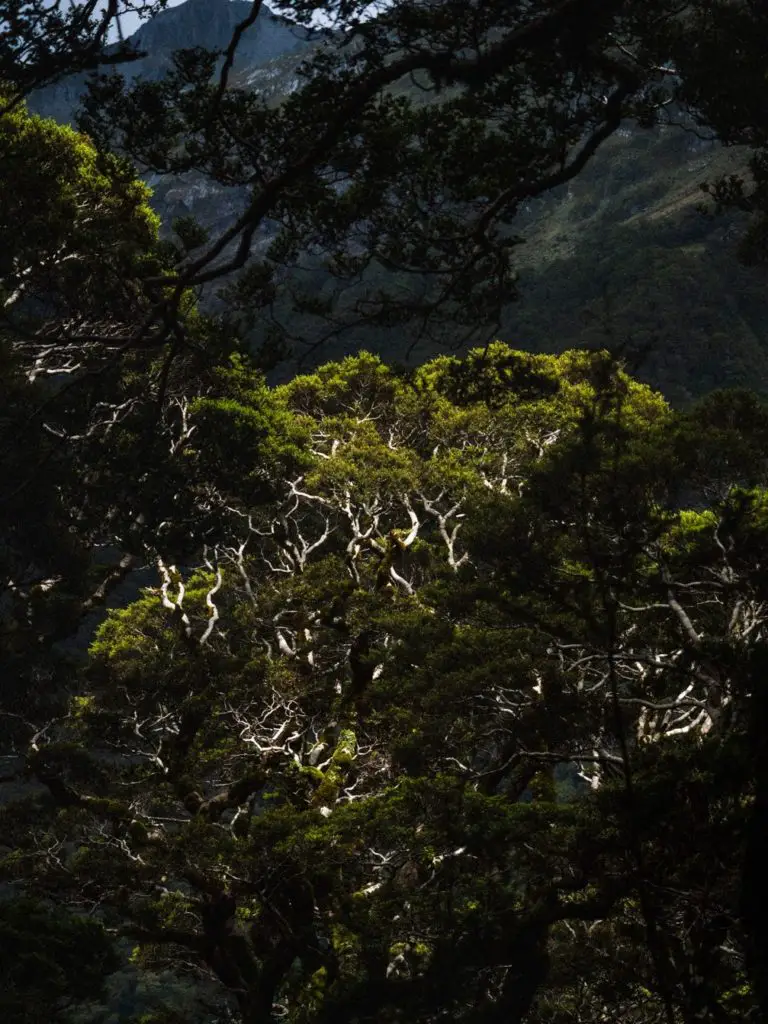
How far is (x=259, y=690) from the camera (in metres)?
15.9

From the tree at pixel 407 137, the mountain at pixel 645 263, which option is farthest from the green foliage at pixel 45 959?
the mountain at pixel 645 263

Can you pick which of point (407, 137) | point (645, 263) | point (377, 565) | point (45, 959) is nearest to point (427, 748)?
point (45, 959)

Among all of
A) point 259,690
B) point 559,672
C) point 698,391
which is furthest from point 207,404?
point 698,391

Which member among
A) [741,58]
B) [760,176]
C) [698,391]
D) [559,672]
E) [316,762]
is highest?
[741,58]

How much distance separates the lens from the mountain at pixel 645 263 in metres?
64.1

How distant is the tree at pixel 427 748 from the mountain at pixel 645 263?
119 feet

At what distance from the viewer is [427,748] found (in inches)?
508

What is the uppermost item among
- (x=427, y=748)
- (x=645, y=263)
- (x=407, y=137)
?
(x=407, y=137)

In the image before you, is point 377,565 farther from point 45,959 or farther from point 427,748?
point 45,959

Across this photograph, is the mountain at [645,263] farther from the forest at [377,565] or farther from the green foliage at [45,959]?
the green foliage at [45,959]

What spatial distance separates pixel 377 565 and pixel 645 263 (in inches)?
2239

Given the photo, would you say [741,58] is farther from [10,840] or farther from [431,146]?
[10,840]

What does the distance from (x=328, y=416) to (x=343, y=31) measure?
17669 mm

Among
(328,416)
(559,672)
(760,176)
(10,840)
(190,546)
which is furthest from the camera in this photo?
(328,416)
